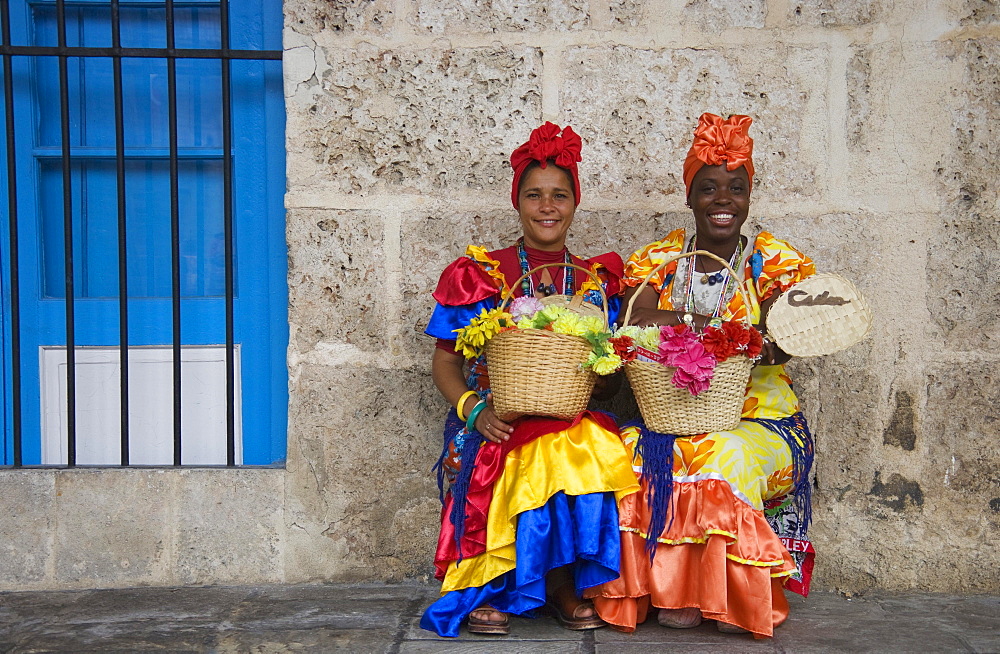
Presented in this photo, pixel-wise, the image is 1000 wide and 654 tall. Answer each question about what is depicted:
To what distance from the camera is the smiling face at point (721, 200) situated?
319cm

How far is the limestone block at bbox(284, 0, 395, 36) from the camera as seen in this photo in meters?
3.58

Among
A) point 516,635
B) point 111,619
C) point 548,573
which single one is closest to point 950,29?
point 548,573

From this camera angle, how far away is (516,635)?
2.99 meters

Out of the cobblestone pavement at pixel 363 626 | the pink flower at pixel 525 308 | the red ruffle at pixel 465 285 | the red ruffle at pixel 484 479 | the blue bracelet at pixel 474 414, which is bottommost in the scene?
the cobblestone pavement at pixel 363 626

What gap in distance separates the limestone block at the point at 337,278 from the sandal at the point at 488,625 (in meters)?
1.18

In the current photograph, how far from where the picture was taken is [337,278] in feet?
12.0

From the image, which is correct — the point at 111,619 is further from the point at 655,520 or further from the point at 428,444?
the point at 655,520

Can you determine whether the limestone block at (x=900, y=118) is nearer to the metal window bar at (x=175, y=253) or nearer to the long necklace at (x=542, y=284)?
the long necklace at (x=542, y=284)

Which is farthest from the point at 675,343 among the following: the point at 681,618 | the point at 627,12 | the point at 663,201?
the point at 627,12

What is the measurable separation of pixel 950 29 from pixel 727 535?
7.30ft

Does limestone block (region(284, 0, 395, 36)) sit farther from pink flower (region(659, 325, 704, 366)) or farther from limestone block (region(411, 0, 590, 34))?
pink flower (region(659, 325, 704, 366))

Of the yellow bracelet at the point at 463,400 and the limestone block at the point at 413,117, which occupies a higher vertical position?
the limestone block at the point at 413,117

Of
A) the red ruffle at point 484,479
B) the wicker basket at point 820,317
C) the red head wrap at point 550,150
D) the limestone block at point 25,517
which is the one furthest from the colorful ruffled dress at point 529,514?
the limestone block at point 25,517

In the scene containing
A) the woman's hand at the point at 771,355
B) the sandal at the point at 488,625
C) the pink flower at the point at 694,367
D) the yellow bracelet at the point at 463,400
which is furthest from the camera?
the yellow bracelet at the point at 463,400
